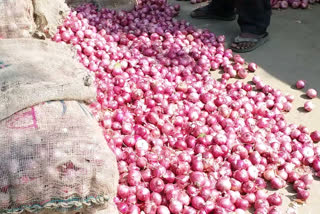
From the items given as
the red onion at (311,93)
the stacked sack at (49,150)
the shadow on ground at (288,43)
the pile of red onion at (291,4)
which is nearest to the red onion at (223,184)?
the stacked sack at (49,150)

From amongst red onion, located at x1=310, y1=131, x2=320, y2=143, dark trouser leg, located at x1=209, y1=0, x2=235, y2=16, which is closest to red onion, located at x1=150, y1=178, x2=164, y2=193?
A: red onion, located at x1=310, y1=131, x2=320, y2=143

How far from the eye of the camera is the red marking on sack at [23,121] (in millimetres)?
1566

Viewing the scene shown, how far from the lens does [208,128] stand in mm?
2641

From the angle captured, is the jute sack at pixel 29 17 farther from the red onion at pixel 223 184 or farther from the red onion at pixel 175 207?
the red onion at pixel 223 184

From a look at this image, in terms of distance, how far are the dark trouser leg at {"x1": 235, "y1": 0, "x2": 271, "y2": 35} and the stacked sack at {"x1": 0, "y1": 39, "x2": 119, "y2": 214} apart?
7.91ft

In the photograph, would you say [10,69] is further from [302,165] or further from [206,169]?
[302,165]


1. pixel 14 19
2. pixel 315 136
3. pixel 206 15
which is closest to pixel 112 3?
pixel 206 15

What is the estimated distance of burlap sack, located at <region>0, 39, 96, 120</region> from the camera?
1.63 meters

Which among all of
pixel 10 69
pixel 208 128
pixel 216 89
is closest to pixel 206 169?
pixel 208 128

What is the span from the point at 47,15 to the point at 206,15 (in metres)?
2.21

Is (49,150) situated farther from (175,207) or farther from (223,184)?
(223,184)

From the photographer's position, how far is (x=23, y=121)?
5.22ft

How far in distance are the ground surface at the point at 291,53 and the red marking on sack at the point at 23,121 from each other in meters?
1.53

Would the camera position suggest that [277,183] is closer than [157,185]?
No
